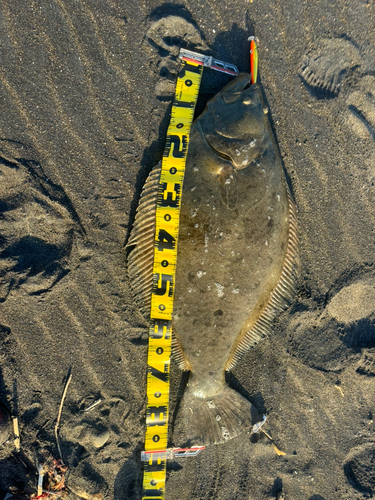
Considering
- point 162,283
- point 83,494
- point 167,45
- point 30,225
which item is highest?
point 167,45

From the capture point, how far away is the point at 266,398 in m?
2.87

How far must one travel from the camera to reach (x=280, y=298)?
8.70 ft

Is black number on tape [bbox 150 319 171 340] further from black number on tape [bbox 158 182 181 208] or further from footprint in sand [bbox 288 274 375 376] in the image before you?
footprint in sand [bbox 288 274 375 376]

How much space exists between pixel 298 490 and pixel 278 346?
1.41m

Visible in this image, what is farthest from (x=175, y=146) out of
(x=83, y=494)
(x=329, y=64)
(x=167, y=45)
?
(x=83, y=494)

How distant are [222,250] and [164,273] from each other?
53 cm

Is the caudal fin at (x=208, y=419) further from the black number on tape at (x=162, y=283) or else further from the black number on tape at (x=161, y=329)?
the black number on tape at (x=162, y=283)

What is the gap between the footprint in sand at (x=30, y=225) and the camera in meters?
2.54

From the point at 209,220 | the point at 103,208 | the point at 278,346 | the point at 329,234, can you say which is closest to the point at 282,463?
the point at 278,346

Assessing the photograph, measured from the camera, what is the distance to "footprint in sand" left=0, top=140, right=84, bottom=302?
8.34ft

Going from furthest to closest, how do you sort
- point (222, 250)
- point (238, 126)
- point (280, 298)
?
point (280, 298) → point (238, 126) → point (222, 250)

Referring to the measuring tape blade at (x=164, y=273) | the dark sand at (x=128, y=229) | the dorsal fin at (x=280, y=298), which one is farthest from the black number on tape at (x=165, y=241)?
the dorsal fin at (x=280, y=298)

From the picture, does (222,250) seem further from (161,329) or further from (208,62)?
(208,62)

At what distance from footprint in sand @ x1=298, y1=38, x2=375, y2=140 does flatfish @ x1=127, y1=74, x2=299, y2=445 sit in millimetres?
755
